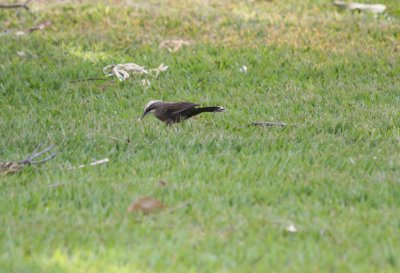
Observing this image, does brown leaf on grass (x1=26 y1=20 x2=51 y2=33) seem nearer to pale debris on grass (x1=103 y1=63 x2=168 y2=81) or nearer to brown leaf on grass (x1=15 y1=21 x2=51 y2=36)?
brown leaf on grass (x1=15 y1=21 x2=51 y2=36)

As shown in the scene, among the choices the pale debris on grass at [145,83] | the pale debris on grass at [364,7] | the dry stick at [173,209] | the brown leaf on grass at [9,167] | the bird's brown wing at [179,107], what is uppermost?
the dry stick at [173,209]

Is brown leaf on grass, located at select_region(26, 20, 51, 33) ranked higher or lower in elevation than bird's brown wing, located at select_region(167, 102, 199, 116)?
lower

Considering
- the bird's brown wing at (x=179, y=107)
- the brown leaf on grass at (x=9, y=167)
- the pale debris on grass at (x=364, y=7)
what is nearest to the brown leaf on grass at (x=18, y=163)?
the brown leaf on grass at (x=9, y=167)

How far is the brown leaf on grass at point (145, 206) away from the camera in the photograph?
15.9 feet

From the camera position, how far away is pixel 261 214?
15.7 ft

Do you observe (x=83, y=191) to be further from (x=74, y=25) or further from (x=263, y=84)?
(x=74, y=25)

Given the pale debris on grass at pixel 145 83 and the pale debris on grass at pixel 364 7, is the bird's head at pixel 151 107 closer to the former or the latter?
the pale debris on grass at pixel 145 83

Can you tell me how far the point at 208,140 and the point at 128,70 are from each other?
2.93m

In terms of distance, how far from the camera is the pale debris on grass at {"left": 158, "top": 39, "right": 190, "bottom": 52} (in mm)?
10054

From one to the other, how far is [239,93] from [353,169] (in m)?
3.02

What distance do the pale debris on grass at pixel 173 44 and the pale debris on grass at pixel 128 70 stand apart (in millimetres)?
752

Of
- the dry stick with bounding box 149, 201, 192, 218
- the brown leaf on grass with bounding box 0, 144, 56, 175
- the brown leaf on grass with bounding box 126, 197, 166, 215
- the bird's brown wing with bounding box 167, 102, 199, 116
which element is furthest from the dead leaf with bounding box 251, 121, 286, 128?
the brown leaf on grass with bounding box 126, 197, 166, 215

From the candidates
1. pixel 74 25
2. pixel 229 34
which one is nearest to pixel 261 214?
pixel 229 34

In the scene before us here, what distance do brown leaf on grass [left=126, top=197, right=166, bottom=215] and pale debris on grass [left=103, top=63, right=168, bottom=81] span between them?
4282 millimetres
